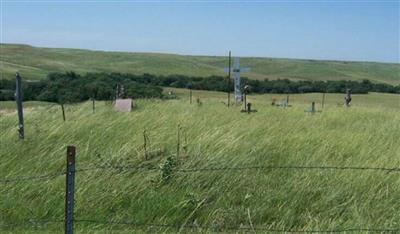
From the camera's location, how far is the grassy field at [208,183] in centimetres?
682

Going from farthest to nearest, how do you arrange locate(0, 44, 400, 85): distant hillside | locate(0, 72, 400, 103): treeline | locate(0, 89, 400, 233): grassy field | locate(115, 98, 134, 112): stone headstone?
locate(0, 44, 400, 85): distant hillside → locate(0, 72, 400, 103): treeline → locate(115, 98, 134, 112): stone headstone → locate(0, 89, 400, 233): grassy field

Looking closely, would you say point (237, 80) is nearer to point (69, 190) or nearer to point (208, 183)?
point (208, 183)

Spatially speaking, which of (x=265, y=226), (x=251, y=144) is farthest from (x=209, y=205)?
(x=251, y=144)

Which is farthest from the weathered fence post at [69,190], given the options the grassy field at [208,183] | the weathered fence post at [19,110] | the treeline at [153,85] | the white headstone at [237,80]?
the treeline at [153,85]

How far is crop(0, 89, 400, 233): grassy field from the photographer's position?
682cm

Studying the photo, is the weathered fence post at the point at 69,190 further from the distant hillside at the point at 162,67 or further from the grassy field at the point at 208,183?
the distant hillside at the point at 162,67

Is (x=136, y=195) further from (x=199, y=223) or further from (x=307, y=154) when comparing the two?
(x=307, y=154)

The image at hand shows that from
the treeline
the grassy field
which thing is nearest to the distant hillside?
the treeline

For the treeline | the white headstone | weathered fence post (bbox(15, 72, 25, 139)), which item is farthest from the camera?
the treeline

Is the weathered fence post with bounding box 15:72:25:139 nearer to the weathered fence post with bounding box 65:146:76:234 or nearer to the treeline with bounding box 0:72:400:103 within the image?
the weathered fence post with bounding box 65:146:76:234

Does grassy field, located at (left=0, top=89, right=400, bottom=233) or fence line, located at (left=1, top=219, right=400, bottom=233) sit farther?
grassy field, located at (left=0, top=89, right=400, bottom=233)

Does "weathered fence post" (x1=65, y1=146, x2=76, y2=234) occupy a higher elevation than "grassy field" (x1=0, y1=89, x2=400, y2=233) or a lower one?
higher

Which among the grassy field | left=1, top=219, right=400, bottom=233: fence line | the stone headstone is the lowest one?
left=1, top=219, right=400, bottom=233: fence line

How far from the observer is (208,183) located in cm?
763
